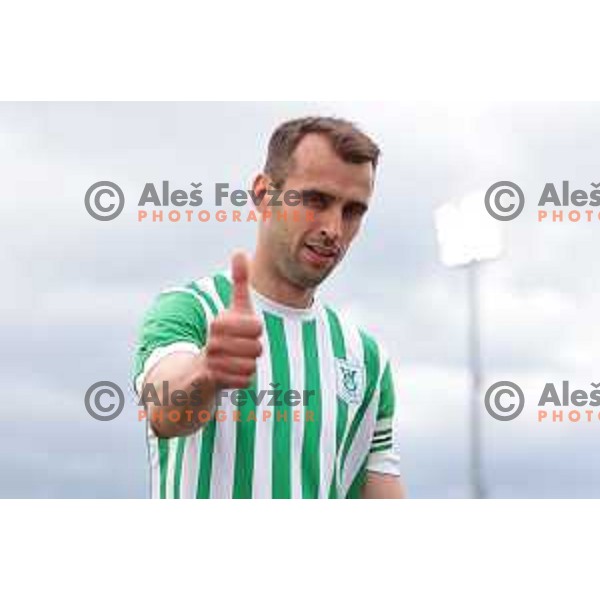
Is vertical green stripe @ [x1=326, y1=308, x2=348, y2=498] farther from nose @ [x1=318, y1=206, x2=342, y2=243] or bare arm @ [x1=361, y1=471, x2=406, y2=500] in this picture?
nose @ [x1=318, y1=206, x2=342, y2=243]

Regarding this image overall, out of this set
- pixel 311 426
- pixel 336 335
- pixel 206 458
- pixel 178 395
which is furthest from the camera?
pixel 336 335

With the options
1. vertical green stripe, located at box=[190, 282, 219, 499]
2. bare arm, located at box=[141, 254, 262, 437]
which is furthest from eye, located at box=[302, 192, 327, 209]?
bare arm, located at box=[141, 254, 262, 437]

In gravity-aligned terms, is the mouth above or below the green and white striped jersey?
above

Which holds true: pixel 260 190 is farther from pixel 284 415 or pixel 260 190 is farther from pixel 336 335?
pixel 284 415

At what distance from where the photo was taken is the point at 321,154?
3.08m

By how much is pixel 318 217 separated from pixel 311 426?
0.55m

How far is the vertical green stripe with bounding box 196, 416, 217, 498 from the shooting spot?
289cm

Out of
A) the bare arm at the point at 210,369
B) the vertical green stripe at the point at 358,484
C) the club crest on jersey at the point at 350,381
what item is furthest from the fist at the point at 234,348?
the vertical green stripe at the point at 358,484

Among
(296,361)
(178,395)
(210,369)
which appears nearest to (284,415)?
(296,361)

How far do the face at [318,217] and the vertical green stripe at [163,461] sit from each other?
1.81 feet

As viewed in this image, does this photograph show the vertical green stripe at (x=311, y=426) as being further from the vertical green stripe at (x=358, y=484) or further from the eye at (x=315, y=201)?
the eye at (x=315, y=201)

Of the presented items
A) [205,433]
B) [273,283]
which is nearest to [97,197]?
[273,283]

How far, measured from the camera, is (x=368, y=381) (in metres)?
3.20

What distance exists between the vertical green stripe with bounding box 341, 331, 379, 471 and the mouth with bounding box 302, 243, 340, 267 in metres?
0.33
